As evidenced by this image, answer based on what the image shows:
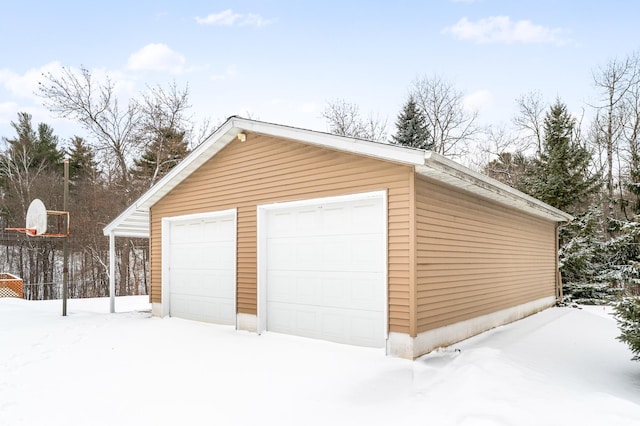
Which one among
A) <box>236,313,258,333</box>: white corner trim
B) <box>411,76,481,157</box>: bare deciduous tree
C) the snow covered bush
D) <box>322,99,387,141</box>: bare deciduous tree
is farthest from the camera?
<box>322,99,387,141</box>: bare deciduous tree

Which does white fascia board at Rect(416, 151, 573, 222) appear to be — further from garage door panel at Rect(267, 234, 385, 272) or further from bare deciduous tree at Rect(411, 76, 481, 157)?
bare deciduous tree at Rect(411, 76, 481, 157)

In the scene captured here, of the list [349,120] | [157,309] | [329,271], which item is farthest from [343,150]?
[349,120]

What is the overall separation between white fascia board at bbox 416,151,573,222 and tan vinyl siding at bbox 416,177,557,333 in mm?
161

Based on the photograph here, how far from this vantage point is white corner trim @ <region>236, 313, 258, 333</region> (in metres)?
7.20

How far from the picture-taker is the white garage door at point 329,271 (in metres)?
5.86

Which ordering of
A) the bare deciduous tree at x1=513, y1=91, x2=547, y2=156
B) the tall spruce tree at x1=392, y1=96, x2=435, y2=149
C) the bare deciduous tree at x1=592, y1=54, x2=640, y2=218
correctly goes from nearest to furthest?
the bare deciduous tree at x1=592, y1=54, x2=640, y2=218 < the tall spruce tree at x1=392, y1=96, x2=435, y2=149 < the bare deciduous tree at x1=513, y1=91, x2=547, y2=156

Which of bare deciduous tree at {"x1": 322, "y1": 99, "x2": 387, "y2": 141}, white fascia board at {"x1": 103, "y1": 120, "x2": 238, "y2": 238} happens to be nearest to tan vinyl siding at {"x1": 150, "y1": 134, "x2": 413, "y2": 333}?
white fascia board at {"x1": 103, "y1": 120, "x2": 238, "y2": 238}

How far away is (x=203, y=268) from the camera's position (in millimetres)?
8555

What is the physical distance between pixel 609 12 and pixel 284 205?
1565 centimetres

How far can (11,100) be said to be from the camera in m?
24.9

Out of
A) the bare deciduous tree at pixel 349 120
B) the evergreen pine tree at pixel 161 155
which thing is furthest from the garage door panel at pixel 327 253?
the bare deciduous tree at pixel 349 120

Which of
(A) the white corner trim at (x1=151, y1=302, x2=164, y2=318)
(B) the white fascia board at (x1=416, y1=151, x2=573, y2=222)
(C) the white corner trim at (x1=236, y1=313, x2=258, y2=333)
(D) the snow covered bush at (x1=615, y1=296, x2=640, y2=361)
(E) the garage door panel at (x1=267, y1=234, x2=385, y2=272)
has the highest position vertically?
(B) the white fascia board at (x1=416, y1=151, x2=573, y2=222)

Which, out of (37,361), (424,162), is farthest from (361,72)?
(37,361)

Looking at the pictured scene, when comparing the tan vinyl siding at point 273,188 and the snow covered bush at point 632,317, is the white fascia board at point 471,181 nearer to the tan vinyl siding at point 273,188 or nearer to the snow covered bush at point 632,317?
the tan vinyl siding at point 273,188
